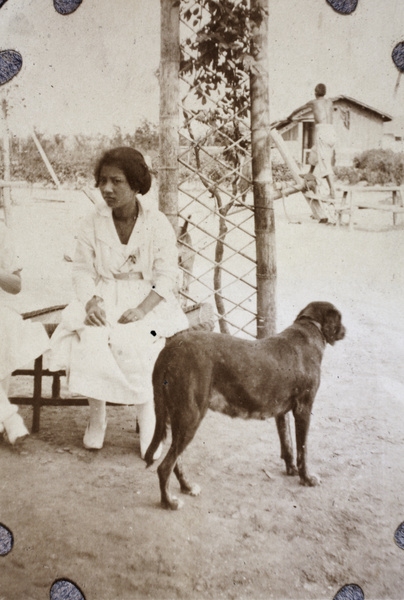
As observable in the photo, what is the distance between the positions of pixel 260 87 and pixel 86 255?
1081 millimetres

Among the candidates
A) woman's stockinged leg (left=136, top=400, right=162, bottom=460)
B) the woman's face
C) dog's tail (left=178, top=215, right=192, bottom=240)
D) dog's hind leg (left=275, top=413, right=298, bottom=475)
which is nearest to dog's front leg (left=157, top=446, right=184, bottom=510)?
woman's stockinged leg (left=136, top=400, right=162, bottom=460)

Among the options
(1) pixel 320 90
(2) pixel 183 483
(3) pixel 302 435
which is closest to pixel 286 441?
(3) pixel 302 435

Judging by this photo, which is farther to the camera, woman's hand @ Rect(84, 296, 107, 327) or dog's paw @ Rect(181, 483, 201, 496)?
woman's hand @ Rect(84, 296, 107, 327)

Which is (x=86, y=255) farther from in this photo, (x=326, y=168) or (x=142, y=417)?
(x=326, y=168)

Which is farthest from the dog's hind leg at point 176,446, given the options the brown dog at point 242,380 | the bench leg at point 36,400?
the bench leg at point 36,400

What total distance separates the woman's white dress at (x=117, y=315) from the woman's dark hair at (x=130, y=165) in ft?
0.63

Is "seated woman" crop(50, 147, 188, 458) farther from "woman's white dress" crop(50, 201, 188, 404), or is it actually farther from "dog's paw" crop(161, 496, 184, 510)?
"dog's paw" crop(161, 496, 184, 510)

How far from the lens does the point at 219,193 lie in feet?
8.57

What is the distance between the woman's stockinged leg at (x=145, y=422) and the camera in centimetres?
267

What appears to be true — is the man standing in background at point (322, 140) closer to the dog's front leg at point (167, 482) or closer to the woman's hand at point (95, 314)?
the woman's hand at point (95, 314)

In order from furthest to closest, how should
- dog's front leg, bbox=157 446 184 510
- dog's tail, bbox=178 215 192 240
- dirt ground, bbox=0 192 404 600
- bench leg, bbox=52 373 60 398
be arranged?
bench leg, bbox=52 373 60 398 → dog's tail, bbox=178 215 192 240 → dog's front leg, bbox=157 446 184 510 → dirt ground, bbox=0 192 404 600

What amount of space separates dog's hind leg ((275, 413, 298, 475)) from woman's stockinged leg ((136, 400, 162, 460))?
0.58 m

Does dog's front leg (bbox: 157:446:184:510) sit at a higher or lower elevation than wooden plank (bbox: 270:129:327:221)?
lower

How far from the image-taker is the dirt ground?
234 cm
